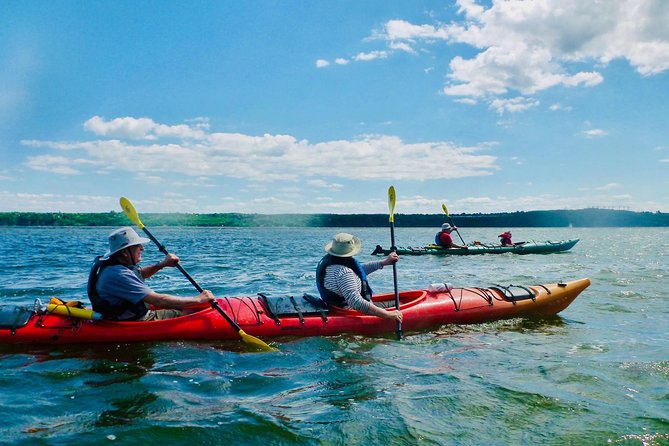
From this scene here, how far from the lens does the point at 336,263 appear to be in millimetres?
7719

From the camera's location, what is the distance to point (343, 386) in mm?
5852

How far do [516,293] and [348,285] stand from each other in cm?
376

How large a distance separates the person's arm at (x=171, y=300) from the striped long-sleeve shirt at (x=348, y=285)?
1802 mm

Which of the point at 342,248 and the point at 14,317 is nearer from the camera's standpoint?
the point at 14,317

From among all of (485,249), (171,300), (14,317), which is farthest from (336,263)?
(485,249)

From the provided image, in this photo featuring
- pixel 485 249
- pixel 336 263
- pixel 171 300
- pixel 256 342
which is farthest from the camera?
pixel 485 249

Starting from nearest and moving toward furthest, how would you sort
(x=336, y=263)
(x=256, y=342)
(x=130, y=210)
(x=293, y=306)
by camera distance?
(x=256, y=342), (x=336, y=263), (x=293, y=306), (x=130, y=210)

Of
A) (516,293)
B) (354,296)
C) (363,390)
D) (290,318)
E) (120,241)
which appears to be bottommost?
(363,390)

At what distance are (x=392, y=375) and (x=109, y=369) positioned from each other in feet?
11.0

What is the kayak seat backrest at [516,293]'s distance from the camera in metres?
9.52

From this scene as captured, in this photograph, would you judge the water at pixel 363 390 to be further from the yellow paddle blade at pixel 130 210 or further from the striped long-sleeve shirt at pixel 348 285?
the yellow paddle blade at pixel 130 210

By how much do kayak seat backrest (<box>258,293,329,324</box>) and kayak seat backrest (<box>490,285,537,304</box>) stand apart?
3582 millimetres

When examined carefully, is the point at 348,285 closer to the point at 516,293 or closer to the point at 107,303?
the point at 107,303

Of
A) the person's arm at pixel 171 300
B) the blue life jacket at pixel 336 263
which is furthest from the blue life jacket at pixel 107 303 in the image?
the blue life jacket at pixel 336 263
